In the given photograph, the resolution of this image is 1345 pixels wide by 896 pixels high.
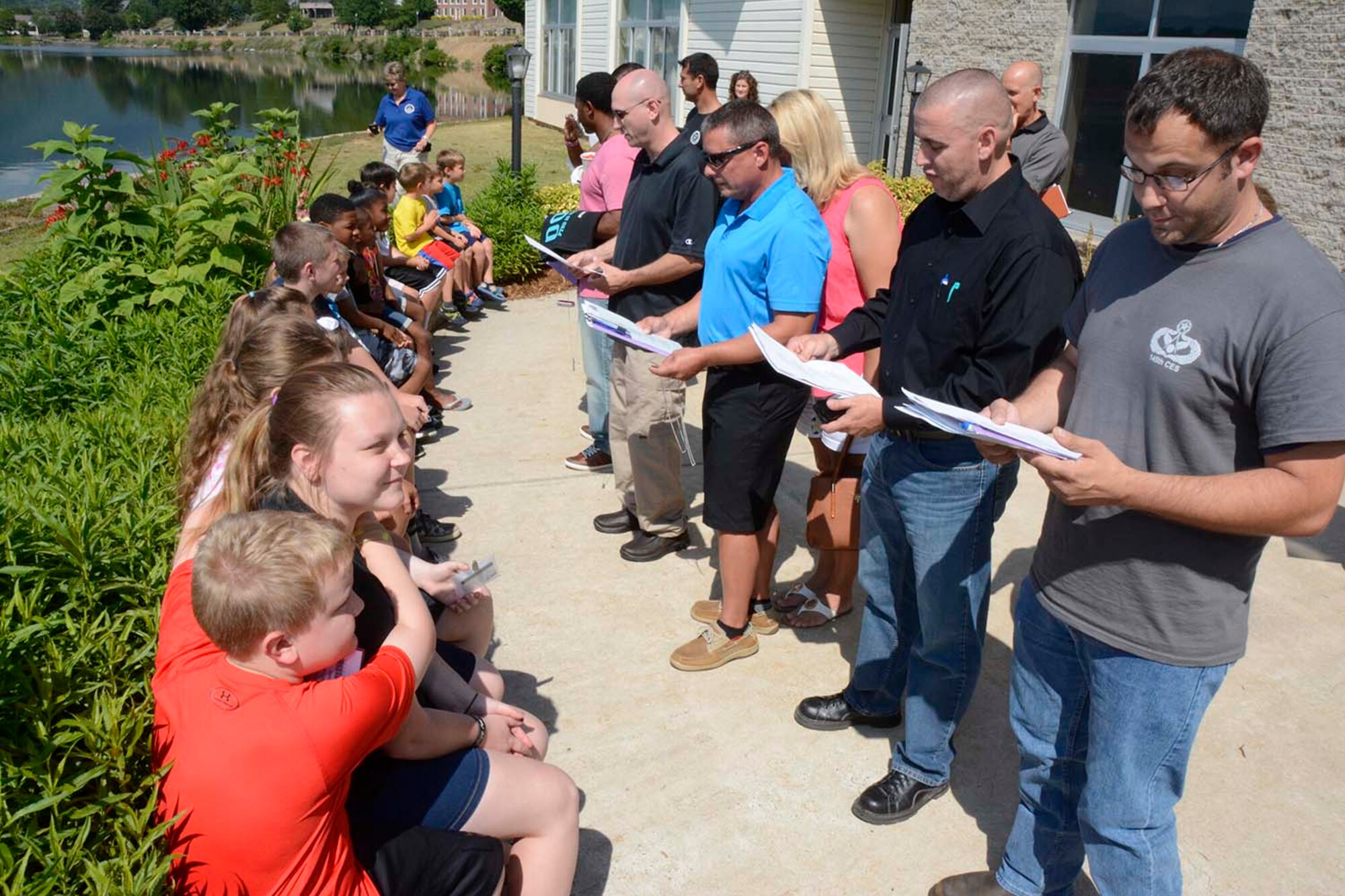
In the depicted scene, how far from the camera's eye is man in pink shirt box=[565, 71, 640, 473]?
206 inches

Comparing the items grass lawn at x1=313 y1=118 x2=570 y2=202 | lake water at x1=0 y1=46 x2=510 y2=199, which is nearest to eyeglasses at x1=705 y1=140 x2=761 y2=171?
lake water at x1=0 y1=46 x2=510 y2=199

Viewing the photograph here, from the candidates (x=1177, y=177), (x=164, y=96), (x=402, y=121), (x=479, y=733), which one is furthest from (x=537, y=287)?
(x=164, y=96)

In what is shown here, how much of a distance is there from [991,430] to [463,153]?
2020 cm

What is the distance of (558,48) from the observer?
87.1ft

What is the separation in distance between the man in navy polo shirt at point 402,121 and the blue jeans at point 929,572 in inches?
400

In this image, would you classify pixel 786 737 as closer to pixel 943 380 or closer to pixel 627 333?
pixel 943 380

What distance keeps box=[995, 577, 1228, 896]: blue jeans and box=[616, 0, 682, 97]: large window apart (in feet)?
59.4

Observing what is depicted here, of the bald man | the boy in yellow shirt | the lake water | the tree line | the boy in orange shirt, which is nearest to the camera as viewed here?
the boy in orange shirt

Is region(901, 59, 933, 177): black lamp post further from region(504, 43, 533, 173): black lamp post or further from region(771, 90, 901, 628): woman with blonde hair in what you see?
region(771, 90, 901, 628): woman with blonde hair

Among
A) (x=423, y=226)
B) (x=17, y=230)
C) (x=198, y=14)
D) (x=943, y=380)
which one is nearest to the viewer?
(x=943, y=380)

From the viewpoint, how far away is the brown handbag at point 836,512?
12.5 feet

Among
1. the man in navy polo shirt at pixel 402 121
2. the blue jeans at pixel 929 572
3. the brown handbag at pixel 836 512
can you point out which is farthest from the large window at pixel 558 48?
the blue jeans at pixel 929 572

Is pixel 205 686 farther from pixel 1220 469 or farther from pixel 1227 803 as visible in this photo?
pixel 1227 803

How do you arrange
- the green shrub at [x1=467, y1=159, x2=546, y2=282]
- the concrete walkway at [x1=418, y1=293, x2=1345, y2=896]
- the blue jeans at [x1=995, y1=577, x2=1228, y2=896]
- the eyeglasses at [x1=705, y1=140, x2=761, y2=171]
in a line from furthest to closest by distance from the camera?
1. the green shrub at [x1=467, y1=159, x2=546, y2=282]
2. the eyeglasses at [x1=705, y1=140, x2=761, y2=171]
3. the concrete walkway at [x1=418, y1=293, x2=1345, y2=896]
4. the blue jeans at [x1=995, y1=577, x2=1228, y2=896]
